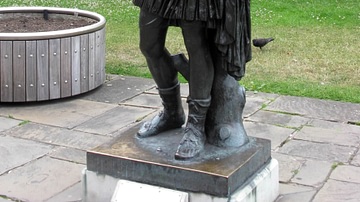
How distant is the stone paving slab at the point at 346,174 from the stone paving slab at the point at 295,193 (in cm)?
34

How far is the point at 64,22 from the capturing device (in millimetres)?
7762

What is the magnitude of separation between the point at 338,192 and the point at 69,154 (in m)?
2.11

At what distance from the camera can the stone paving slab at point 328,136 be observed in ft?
18.8

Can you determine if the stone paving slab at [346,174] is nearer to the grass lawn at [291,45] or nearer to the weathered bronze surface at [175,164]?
the weathered bronze surface at [175,164]

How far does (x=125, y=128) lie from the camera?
602 cm

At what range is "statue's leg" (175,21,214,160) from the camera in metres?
3.94

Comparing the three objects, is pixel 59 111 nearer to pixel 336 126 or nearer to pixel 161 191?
pixel 336 126

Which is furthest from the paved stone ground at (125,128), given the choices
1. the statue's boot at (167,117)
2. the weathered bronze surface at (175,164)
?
the statue's boot at (167,117)

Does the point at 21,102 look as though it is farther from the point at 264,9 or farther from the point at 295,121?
the point at 264,9

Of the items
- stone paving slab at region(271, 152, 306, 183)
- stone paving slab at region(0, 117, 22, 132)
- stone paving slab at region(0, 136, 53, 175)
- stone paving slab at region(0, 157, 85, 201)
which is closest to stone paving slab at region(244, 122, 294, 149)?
stone paving slab at region(271, 152, 306, 183)

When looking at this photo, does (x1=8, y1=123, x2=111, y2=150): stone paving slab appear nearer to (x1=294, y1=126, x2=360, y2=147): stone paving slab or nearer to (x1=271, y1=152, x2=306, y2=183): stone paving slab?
(x1=271, y1=152, x2=306, y2=183): stone paving slab

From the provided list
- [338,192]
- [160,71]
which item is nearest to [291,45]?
[338,192]

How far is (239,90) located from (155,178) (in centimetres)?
84

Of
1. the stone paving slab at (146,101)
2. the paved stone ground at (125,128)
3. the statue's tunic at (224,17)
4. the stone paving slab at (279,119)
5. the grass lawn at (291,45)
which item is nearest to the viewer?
the statue's tunic at (224,17)
